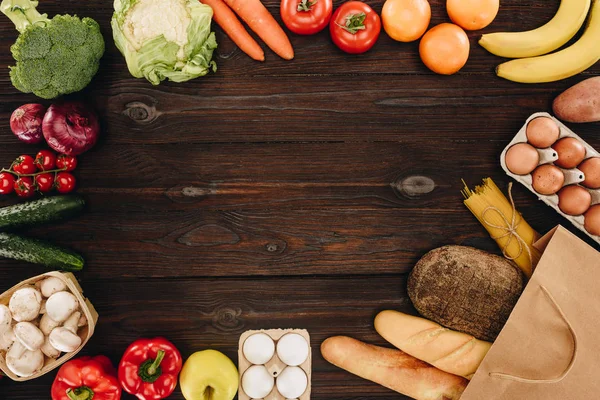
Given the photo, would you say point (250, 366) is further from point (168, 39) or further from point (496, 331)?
point (168, 39)

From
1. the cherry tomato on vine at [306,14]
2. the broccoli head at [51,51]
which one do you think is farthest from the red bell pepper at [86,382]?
the cherry tomato on vine at [306,14]

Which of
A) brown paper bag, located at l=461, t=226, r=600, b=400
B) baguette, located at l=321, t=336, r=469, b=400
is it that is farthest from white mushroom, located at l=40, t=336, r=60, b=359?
brown paper bag, located at l=461, t=226, r=600, b=400

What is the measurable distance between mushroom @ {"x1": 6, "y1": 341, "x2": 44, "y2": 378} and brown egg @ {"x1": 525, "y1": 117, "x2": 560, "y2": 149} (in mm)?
1591

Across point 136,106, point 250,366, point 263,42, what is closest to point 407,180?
point 263,42

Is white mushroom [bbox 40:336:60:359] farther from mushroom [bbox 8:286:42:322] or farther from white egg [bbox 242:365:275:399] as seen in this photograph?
white egg [bbox 242:365:275:399]

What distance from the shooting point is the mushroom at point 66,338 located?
1201 mm

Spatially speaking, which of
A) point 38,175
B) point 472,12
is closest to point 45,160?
point 38,175

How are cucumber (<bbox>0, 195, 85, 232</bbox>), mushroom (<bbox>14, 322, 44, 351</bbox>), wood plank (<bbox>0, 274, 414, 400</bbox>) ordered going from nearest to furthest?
mushroom (<bbox>14, 322, 44, 351</bbox>)
cucumber (<bbox>0, 195, 85, 232</bbox>)
wood plank (<bbox>0, 274, 414, 400</bbox>)

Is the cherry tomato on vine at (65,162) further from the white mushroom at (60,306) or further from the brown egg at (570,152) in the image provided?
the brown egg at (570,152)

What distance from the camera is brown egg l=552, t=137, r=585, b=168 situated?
1.30 meters

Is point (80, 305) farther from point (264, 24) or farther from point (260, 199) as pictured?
point (264, 24)

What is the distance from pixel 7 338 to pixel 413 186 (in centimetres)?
129

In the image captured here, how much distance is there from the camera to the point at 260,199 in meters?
1.42

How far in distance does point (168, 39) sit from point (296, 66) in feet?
1.33
